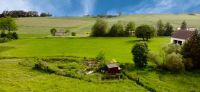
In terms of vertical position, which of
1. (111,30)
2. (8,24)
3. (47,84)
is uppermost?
(8,24)

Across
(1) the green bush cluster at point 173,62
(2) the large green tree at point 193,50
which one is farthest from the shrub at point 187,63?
(2) the large green tree at point 193,50

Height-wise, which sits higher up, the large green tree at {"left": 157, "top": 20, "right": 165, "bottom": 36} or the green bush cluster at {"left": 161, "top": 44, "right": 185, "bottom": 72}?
the large green tree at {"left": 157, "top": 20, "right": 165, "bottom": 36}

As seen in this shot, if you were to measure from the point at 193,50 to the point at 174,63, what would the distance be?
507 cm

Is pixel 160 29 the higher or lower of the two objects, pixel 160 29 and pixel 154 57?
the higher

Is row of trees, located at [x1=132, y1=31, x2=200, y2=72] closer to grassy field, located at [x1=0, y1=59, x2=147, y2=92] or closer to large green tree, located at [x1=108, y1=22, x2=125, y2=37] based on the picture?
grassy field, located at [x1=0, y1=59, x2=147, y2=92]

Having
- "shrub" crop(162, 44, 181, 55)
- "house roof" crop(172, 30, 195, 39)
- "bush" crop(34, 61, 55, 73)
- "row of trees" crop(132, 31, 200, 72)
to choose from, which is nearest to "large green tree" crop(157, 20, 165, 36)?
"house roof" crop(172, 30, 195, 39)

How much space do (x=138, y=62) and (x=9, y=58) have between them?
2762 cm

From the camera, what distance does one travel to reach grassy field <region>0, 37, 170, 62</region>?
89.4 m

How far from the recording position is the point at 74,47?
4053 inches

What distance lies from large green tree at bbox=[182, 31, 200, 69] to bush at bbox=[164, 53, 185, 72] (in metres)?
2.67

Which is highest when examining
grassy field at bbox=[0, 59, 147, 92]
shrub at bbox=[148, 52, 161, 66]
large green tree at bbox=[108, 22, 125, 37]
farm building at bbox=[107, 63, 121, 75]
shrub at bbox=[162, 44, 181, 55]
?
large green tree at bbox=[108, 22, 125, 37]

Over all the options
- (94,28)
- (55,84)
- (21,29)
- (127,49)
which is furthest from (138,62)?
(21,29)

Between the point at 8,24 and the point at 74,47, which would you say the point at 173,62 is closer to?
the point at 74,47

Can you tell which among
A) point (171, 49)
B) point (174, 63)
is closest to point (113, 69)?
point (174, 63)
